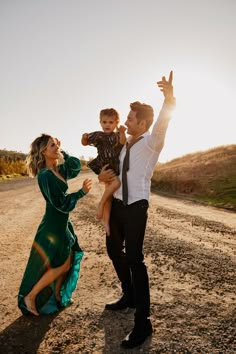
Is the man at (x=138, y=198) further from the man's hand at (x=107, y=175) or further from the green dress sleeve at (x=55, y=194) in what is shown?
the green dress sleeve at (x=55, y=194)

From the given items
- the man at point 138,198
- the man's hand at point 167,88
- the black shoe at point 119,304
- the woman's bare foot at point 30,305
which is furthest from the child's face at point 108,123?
the woman's bare foot at point 30,305

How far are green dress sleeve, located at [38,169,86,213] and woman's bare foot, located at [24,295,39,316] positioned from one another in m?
1.22

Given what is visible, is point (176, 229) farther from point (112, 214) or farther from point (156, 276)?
point (112, 214)

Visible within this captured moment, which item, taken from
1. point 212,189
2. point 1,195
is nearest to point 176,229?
point 212,189

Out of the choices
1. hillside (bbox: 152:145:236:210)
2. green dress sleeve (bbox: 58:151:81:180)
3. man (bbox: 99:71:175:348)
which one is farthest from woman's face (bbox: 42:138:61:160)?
hillside (bbox: 152:145:236:210)

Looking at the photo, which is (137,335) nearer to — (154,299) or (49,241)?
(154,299)

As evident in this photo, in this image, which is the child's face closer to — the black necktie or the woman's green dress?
the black necktie

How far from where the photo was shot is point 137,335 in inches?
154

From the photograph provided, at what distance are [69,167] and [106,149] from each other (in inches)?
32.6

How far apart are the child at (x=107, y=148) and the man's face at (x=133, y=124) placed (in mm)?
260

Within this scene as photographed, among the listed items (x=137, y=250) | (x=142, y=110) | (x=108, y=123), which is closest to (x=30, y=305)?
(x=137, y=250)

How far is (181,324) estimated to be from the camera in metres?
4.40

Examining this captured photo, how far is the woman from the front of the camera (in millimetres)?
4574

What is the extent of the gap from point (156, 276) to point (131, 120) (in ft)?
10.6
